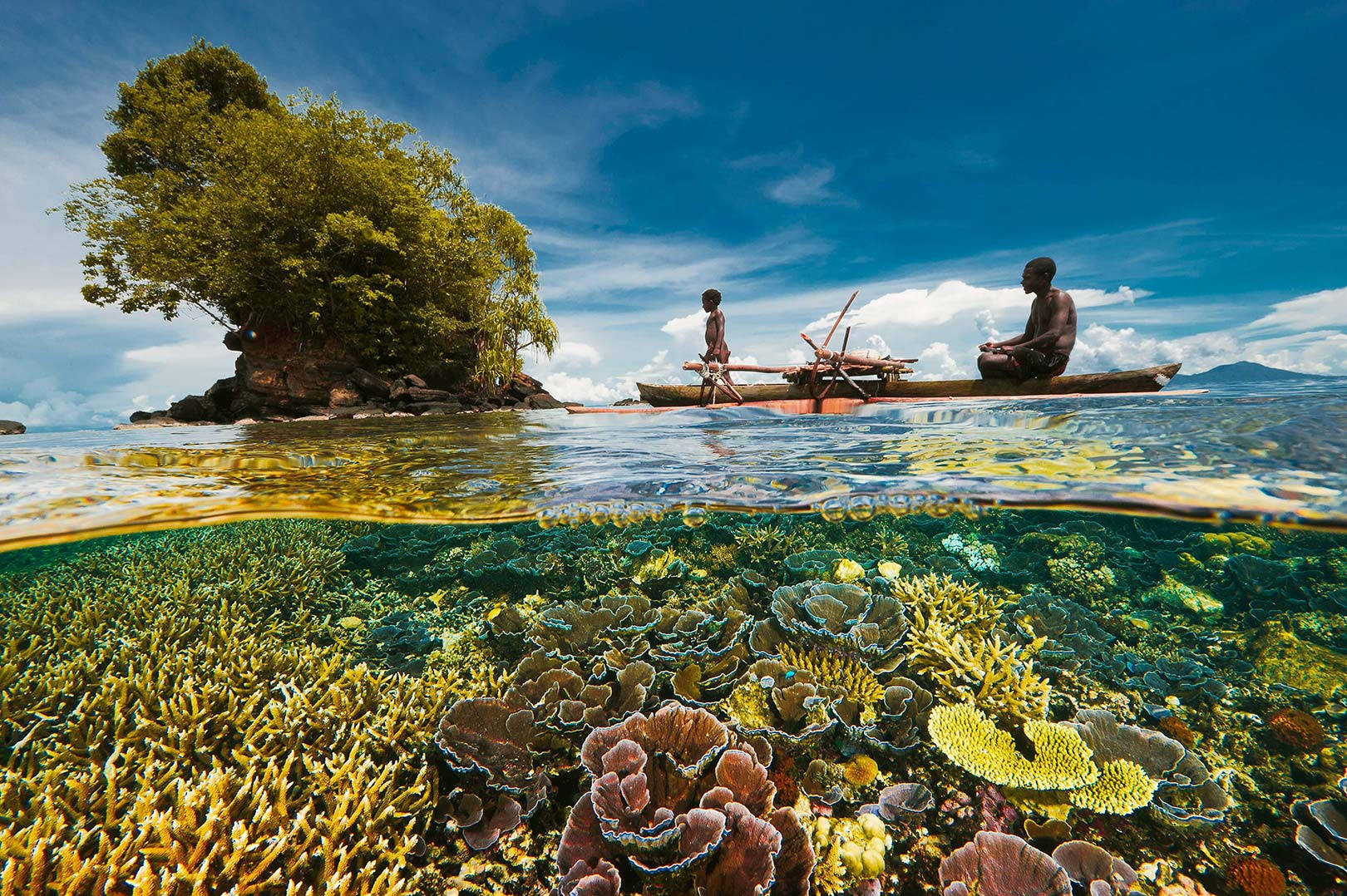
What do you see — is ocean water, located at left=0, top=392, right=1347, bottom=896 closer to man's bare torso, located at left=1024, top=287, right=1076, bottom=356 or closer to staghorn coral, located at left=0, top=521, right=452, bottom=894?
staghorn coral, located at left=0, top=521, right=452, bottom=894

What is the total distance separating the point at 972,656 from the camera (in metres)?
3.84

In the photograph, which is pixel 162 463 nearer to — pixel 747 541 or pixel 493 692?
pixel 493 692

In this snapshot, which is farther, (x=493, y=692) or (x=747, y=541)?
(x=747, y=541)

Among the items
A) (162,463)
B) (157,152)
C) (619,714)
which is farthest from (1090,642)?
(157,152)

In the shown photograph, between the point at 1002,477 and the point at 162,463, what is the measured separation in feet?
31.7

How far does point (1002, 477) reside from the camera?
473 centimetres

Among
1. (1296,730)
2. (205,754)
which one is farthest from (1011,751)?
(205,754)

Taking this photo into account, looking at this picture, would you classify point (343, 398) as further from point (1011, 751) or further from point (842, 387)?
point (1011, 751)

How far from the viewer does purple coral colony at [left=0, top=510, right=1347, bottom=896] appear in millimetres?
2398

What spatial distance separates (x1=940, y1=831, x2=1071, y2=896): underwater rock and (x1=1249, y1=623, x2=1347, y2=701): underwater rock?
14.2 ft

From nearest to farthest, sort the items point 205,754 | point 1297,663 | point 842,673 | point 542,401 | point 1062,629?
point 205,754 < point 842,673 < point 1297,663 < point 1062,629 < point 542,401

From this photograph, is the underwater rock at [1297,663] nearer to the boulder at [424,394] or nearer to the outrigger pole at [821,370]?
the outrigger pole at [821,370]

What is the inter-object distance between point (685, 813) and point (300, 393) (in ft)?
83.5

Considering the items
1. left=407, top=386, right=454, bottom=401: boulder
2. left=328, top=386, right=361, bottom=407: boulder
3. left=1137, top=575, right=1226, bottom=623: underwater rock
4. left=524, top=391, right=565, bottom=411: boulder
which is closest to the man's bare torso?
left=1137, top=575, right=1226, bottom=623: underwater rock
